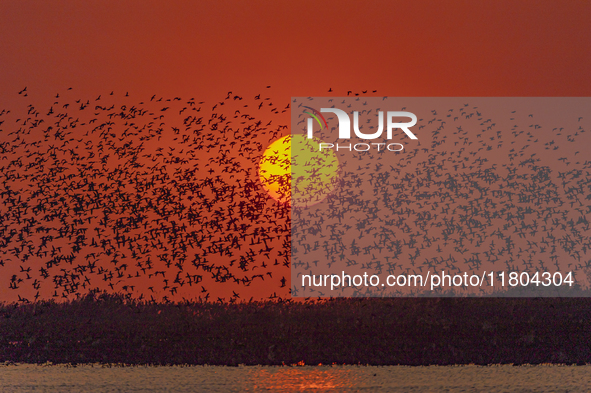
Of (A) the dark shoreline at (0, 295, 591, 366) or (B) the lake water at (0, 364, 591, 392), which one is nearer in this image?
(B) the lake water at (0, 364, 591, 392)

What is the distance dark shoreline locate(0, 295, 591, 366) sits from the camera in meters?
5.83

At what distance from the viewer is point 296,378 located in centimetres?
520

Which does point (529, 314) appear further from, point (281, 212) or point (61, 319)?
point (61, 319)

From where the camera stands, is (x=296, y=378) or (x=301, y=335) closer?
(x=296, y=378)

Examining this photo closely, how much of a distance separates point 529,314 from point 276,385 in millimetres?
3488

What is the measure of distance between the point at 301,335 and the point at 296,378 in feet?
2.96

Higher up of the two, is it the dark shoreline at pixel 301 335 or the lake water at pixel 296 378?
the dark shoreline at pixel 301 335

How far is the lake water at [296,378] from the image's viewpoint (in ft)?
16.2

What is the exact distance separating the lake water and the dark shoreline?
0.20m

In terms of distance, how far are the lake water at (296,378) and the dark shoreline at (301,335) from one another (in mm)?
197

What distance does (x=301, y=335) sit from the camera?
240 inches

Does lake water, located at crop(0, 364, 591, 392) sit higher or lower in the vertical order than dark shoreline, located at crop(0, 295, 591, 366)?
lower

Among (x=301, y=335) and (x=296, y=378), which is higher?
(x=301, y=335)

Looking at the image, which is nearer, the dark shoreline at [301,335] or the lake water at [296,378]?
the lake water at [296,378]
